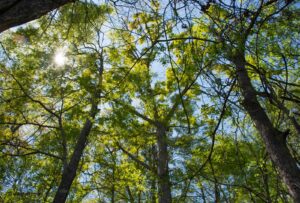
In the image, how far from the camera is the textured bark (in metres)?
1.38

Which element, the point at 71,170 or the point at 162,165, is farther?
the point at 162,165

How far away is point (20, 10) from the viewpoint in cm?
146

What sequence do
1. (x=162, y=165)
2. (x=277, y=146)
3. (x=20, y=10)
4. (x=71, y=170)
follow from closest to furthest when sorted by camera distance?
(x=20, y=10)
(x=277, y=146)
(x=71, y=170)
(x=162, y=165)

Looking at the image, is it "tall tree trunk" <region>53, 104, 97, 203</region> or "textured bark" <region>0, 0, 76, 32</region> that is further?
"tall tree trunk" <region>53, 104, 97, 203</region>

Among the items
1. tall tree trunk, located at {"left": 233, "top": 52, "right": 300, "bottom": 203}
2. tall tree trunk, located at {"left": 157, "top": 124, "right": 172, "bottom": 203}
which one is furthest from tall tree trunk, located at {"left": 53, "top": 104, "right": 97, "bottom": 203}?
tall tree trunk, located at {"left": 233, "top": 52, "right": 300, "bottom": 203}

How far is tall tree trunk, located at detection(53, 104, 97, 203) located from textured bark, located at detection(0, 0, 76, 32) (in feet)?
22.1

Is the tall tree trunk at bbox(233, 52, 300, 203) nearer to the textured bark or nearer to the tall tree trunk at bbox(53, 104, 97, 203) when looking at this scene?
the textured bark

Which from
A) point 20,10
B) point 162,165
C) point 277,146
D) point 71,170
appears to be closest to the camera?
point 20,10

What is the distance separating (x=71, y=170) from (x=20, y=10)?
7.03 metres

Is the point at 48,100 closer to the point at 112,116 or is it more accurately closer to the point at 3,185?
the point at 112,116

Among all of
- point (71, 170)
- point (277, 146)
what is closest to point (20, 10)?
point (277, 146)

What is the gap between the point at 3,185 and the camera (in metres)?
9.33

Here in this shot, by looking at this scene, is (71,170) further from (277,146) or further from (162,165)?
(277,146)

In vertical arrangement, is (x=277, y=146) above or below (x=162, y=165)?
below
